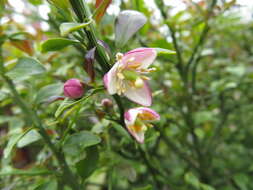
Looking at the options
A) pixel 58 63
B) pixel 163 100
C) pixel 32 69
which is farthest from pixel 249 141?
pixel 32 69

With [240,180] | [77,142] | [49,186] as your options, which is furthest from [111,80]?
[240,180]

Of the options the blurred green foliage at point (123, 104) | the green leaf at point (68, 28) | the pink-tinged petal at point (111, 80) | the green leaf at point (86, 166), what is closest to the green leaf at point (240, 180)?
the blurred green foliage at point (123, 104)

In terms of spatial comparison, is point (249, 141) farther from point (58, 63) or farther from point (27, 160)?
point (27, 160)

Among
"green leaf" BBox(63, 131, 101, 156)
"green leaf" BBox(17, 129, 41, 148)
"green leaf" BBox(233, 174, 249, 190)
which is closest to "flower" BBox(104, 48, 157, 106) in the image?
"green leaf" BBox(63, 131, 101, 156)

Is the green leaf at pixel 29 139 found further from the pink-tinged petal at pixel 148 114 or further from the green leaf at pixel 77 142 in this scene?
the pink-tinged petal at pixel 148 114

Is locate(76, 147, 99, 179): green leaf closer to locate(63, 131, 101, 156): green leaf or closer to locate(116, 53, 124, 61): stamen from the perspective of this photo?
locate(63, 131, 101, 156): green leaf

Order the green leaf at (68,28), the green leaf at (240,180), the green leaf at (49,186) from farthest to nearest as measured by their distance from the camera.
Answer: the green leaf at (240,180)
the green leaf at (49,186)
the green leaf at (68,28)
